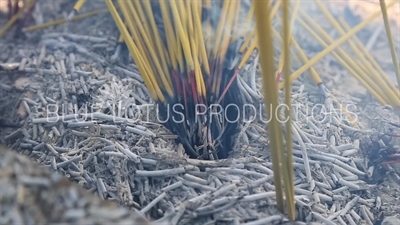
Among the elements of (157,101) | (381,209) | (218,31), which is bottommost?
(381,209)

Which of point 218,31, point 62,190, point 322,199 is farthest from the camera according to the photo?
point 218,31

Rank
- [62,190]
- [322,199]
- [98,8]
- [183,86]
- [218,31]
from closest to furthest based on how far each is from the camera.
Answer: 1. [62,190]
2. [322,199]
3. [183,86]
4. [218,31]
5. [98,8]

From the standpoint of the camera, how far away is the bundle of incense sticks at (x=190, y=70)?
1.28 metres

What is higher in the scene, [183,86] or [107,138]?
[183,86]

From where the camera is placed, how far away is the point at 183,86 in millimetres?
1297

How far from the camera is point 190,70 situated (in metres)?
1.28

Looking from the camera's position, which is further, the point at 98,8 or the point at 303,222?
the point at 98,8

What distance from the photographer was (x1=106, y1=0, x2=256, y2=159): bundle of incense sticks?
1.28 m

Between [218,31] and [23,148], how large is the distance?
0.59m

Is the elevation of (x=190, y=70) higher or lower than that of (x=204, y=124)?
higher

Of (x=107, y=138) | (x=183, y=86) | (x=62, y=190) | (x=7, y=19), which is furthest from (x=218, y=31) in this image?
(x=7, y=19)

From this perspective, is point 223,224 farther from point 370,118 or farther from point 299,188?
point 370,118

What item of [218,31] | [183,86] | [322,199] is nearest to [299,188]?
[322,199]

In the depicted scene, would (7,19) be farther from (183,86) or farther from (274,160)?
(274,160)
